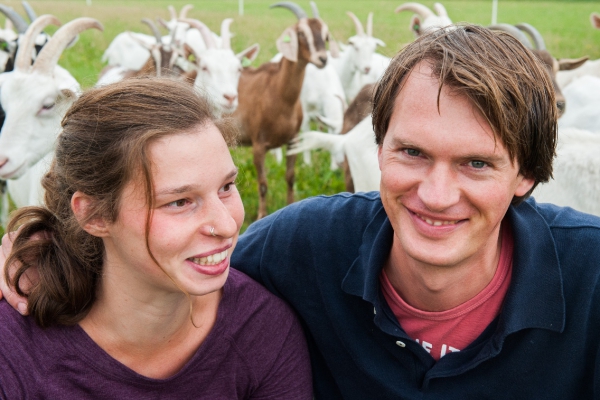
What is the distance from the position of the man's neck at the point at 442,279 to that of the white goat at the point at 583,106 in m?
3.25

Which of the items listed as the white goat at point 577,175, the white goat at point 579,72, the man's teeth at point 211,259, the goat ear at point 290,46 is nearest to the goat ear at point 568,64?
the white goat at point 579,72

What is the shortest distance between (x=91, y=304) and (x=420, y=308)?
98 cm

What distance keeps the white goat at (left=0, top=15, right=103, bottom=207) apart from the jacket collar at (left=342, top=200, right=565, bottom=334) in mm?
2593

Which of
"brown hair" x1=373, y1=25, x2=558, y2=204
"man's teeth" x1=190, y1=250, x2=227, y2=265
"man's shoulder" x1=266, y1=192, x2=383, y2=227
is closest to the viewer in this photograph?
"brown hair" x1=373, y1=25, x2=558, y2=204

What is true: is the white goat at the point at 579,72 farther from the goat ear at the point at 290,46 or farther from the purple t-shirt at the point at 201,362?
the purple t-shirt at the point at 201,362

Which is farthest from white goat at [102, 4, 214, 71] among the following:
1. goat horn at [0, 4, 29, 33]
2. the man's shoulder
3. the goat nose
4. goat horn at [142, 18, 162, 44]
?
the man's shoulder

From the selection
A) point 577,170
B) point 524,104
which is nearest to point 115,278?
point 524,104

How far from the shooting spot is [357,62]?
8.94 m

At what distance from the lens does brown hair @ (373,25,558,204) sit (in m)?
1.70

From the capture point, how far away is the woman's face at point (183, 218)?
1770 millimetres

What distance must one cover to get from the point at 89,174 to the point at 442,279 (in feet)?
3.34

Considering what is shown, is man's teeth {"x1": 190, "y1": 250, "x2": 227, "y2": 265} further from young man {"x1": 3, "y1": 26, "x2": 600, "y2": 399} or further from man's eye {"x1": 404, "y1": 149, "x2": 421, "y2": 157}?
man's eye {"x1": 404, "y1": 149, "x2": 421, "y2": 157}

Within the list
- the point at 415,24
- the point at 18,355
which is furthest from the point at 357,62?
the point at 18,355

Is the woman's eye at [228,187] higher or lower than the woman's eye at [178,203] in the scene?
lower
